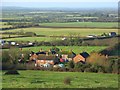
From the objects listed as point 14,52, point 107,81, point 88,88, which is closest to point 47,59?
point 14,52

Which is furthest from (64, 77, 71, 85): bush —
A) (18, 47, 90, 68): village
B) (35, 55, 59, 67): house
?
(35, 55, 59, 67): house

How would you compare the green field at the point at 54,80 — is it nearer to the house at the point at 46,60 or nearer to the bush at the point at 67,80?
the bush at the point at 67,80

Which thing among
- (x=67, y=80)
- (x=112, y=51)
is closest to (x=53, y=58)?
(x=112, y=51)

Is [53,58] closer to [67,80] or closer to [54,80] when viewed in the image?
[54,80]

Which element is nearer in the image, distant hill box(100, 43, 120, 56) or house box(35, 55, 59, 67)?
house box(35, 55, 59, 67)

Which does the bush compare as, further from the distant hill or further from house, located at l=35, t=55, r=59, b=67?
the distant hill

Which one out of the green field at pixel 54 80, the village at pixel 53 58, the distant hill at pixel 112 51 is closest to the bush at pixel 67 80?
the green field at pixel 54 80

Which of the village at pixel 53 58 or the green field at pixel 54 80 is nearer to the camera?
the green field at pixel 54 80

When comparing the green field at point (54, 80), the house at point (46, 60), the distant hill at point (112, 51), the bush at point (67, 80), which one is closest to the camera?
the green field at point (54, 80)

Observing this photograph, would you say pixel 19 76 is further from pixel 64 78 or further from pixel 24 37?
pixel 24 37
